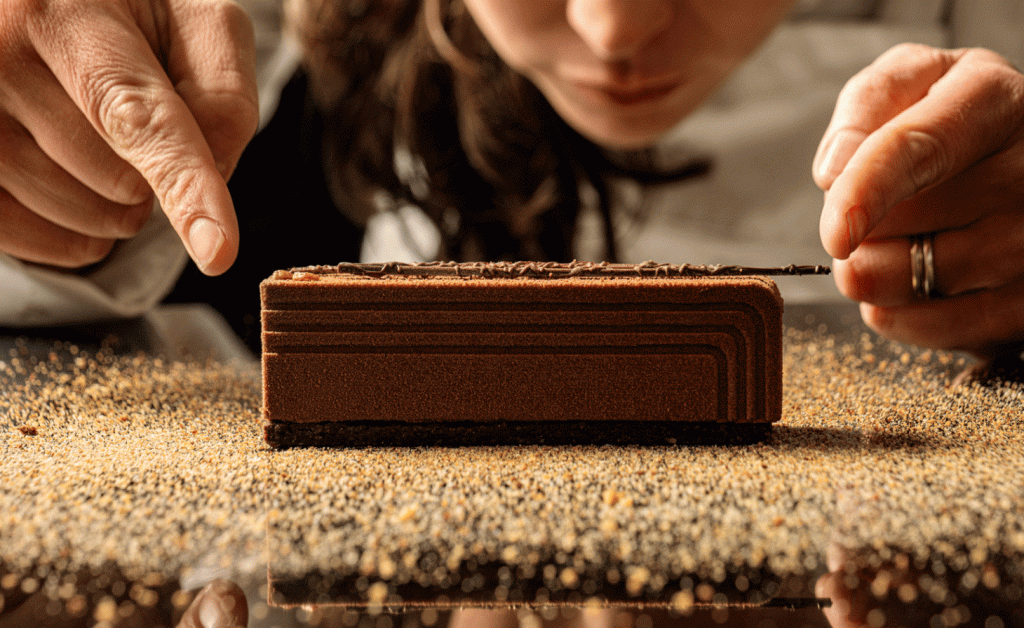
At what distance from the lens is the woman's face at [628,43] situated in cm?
84

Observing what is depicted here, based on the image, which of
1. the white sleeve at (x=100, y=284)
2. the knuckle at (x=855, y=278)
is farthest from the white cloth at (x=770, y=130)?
the knuckle at (x=855, y=278)

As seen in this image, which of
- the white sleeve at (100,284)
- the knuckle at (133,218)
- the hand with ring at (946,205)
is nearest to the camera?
the hand with ring at (946,205)

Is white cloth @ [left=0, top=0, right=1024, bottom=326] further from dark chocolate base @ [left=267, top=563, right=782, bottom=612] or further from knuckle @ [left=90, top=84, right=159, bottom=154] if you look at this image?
dark chocolate base @ [left=267, top=563, right=782, bottom=612]

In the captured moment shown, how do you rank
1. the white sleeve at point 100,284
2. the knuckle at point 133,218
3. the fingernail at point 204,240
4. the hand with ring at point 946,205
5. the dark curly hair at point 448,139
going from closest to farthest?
the fingernail at point 204,240, the hand with ring at point 946,205, the knuckle at point 133,218, the white sleeve at point 100,284, the dark curly hair at point 448,139

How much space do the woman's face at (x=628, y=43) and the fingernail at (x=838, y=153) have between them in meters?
0.28

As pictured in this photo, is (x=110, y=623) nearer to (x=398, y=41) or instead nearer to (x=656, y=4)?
(x=656, y=4)

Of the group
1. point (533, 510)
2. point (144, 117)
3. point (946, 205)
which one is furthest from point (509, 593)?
point (946, 205)

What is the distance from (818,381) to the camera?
75 centimetres

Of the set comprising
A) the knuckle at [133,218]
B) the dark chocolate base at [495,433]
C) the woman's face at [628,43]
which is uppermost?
the woman's face at [628,43]

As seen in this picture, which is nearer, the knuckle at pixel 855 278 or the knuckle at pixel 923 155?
the knuckle at pixel 923 155

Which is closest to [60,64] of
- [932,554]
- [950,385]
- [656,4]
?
[656,4]

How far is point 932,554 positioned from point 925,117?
411mm

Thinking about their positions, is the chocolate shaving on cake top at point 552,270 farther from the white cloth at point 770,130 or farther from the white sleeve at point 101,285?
the white cloth at point 770,130

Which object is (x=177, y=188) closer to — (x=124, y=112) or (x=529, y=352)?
(x=124, y=112)
